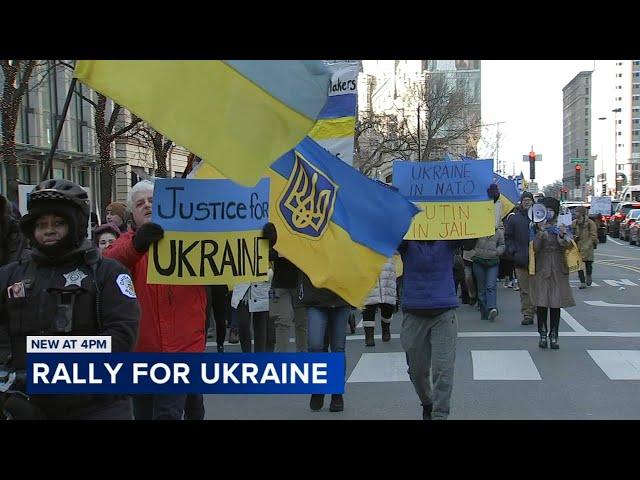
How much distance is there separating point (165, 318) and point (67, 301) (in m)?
1.18

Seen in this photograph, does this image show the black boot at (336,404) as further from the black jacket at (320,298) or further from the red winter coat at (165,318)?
the red winter coat at (165,318)

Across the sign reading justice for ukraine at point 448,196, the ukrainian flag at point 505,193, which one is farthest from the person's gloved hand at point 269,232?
the ukrainian flag at point 505,193

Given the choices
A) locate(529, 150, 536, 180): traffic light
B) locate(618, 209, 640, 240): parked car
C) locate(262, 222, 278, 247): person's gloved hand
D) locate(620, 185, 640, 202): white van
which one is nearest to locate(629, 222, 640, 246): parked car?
locate(618, 209, 640, 240): parked car

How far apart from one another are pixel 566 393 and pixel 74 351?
19.1 feet

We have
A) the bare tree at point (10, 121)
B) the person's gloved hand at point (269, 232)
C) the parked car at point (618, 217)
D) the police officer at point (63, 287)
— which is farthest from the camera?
the parked car at point (618, 217)

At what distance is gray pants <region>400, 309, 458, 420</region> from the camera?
20.3 feet

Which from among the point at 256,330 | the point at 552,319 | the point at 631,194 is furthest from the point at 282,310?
the point at 631,194

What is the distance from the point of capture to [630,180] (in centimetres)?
15000

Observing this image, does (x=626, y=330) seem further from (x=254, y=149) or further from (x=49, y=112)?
(x=49, y=112)

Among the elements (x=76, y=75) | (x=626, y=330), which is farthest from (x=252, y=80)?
(x=626, y=330)

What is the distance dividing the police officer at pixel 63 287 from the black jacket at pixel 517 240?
10877 mm

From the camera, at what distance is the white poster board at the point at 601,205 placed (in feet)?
162

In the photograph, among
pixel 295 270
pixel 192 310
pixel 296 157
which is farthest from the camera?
pixel 295 270

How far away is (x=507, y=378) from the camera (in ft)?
29.1
